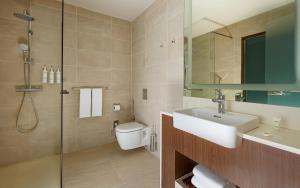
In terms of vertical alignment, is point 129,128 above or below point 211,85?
below

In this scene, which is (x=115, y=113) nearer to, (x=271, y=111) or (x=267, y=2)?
(x=271, y=111)

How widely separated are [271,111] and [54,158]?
2.56m

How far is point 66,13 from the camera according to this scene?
2.26 metres

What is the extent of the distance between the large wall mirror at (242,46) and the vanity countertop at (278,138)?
194mm

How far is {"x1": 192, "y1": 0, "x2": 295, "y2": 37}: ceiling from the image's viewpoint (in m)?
1.11

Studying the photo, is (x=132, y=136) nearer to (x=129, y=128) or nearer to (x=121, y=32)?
(x=129, y=128)

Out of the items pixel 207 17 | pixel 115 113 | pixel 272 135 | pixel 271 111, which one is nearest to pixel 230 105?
pixel 271 111

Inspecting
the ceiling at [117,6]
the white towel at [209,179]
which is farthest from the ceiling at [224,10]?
the white towel at [209,179]

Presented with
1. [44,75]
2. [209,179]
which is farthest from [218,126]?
[44,75]

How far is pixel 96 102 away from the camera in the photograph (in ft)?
8.04

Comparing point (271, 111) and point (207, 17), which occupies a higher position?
point (207, 17)

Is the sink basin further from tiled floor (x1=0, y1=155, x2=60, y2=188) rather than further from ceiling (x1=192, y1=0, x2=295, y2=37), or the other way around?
tiled floor (x1=0, y1=155, x2=60, y2=188)

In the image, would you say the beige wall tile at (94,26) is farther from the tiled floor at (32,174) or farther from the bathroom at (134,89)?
the tiled floor at (32,174)

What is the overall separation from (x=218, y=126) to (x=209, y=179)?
19.7 inches
